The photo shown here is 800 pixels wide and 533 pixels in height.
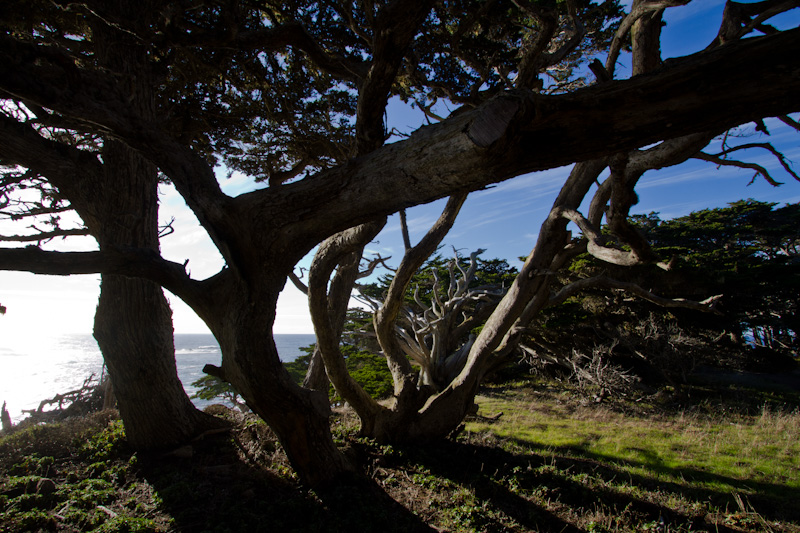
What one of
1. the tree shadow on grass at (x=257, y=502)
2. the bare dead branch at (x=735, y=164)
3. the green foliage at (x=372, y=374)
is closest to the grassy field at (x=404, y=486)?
the tree shadow on grass at (x=257, y=502)

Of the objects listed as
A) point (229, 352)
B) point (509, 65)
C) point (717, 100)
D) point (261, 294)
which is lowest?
point (229, 352)

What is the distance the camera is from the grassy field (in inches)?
139

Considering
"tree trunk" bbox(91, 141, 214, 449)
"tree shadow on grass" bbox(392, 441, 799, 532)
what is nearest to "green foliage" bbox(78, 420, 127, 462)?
"tree trunk" bbox(91, 141, 214, 449)

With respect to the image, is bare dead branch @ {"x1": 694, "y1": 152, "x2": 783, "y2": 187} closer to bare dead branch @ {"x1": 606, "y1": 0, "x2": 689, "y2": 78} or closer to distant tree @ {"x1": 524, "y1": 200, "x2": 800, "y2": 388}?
bare dead branch @ {"x1": 606, "y1": 0, "x2": 689, "y2": 78}

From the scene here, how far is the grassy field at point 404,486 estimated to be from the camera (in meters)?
3.53

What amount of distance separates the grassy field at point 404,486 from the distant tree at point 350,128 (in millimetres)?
562

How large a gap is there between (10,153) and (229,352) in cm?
296

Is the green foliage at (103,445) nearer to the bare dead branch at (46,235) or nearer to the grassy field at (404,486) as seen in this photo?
the grassy field at (404,486)

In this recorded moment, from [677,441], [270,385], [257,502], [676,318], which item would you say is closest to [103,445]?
[257,502]

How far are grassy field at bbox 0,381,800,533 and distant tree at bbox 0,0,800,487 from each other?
0.56 meters

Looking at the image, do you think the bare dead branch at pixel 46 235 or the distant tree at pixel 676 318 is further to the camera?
the distant tree at pixel 676 318

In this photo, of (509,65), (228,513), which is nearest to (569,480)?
(228,513)

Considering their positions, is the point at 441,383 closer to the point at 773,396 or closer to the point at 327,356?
the point at 327,356

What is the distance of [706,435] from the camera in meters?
7.88
